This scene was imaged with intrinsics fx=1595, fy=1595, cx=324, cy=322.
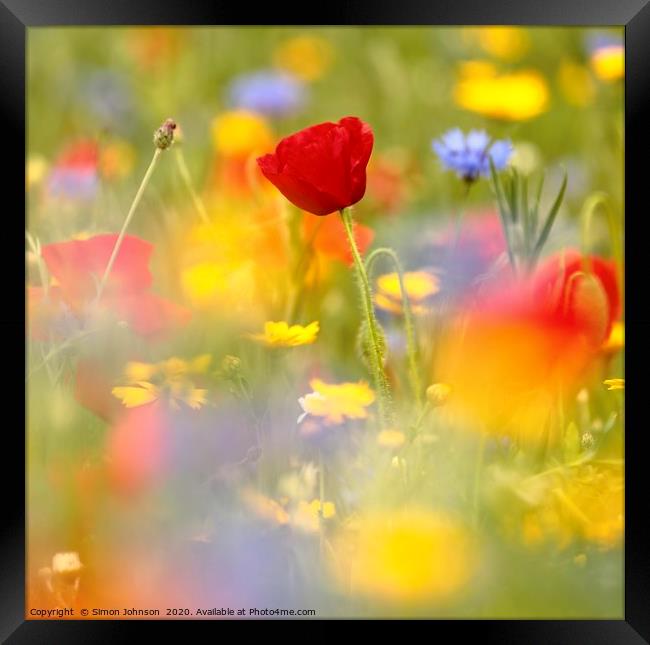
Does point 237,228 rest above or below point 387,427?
above

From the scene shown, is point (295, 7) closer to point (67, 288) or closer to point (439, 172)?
point (439, 172)

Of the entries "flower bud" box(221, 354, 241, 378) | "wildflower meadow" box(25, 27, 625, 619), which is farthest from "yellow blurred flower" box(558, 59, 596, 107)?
"flower bud" box(221, 354, 241, 378)

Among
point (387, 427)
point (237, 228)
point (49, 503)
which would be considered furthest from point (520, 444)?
point (49, 503)

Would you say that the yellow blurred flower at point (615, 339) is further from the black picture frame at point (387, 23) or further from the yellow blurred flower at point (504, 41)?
the yellow blurred flower at point (504, 41)

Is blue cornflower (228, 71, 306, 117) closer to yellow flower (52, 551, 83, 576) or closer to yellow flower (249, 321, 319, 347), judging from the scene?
yellow flower (249, 321, 319, 347)

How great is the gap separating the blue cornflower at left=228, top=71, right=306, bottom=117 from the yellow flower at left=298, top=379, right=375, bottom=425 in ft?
1.28

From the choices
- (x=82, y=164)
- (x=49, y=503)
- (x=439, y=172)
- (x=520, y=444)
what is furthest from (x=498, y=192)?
(x=49, y=503)

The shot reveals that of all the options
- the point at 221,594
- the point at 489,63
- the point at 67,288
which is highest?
the point at 489,63

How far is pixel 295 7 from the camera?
6.21 feet

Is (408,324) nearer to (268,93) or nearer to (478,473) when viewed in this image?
(478,473)

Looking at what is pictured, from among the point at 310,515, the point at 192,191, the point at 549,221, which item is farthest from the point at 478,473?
the point at 192,191

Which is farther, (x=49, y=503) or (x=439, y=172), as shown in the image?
(x=439, y=172)

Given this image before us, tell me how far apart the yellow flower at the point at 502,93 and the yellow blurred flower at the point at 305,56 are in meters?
0.18

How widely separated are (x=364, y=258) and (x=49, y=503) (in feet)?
1.59
